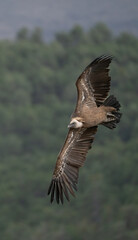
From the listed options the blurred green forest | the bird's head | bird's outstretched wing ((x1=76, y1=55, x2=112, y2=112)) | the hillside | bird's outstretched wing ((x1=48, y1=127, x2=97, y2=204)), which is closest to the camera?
the bird's head

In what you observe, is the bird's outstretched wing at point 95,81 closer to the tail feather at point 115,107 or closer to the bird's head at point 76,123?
the tail feather at point 115,107

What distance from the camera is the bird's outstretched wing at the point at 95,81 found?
35.9 feet

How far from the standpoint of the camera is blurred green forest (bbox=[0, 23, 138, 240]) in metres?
43.0

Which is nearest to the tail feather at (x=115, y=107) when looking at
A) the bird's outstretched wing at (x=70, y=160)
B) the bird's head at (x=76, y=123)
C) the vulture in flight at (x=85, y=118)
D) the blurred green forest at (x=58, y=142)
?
the vulture in flight at (x=85, y=118)

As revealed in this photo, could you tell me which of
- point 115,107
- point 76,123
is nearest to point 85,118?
point 76,123

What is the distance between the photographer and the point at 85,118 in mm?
10703

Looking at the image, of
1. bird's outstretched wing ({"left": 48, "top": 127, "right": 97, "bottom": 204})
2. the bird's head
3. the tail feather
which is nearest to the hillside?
bird's outstretched wing ({"left": 48, "top": 127, "right": 97, "bottom": 204})

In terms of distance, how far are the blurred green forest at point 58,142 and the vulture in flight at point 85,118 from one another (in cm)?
1080

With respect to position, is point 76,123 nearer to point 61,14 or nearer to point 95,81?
point 95,81

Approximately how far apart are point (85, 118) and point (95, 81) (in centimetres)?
57

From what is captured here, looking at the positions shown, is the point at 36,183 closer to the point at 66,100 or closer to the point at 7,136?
the point at 7,136

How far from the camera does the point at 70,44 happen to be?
90000 millimetres

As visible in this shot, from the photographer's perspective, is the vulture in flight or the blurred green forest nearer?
the vulture in flight

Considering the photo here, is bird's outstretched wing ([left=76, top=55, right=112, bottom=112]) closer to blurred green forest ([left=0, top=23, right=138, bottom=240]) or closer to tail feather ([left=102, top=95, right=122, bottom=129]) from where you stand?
tail feather ([left=102, top=95, right=122, bottom=129])
